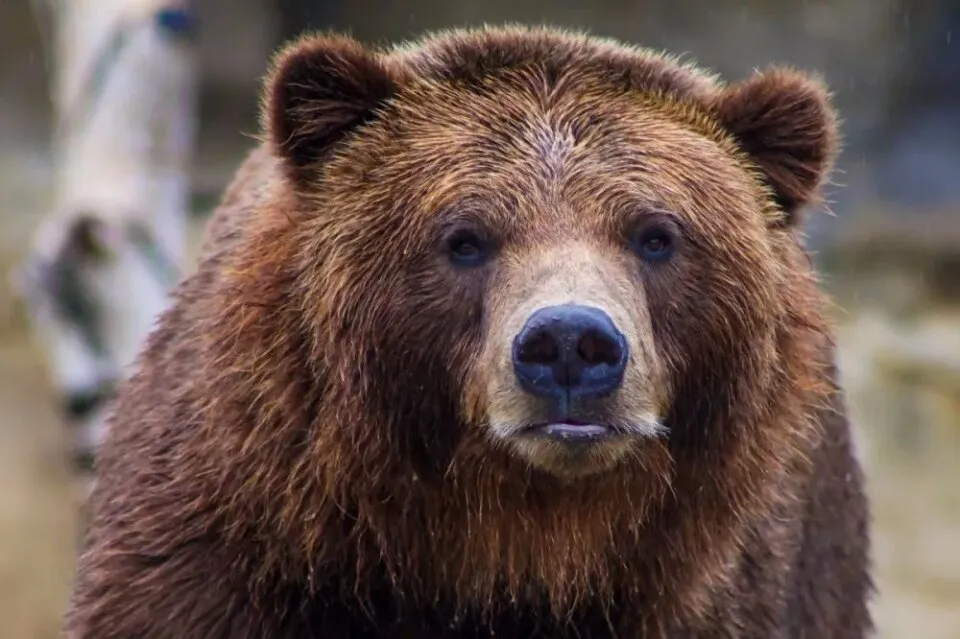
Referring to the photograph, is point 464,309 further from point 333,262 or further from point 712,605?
point 712,605

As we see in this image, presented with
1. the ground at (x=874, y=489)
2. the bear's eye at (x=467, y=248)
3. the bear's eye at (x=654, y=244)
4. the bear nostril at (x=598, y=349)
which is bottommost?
the ground at (x=874, y=489)

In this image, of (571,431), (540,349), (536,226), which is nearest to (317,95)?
(536,226)

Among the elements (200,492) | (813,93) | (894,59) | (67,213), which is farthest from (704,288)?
(894,59)

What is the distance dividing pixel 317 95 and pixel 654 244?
3.02ft

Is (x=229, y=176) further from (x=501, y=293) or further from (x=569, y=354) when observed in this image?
(x=569, y=354)

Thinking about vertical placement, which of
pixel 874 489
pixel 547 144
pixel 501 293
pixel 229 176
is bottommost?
pixel 874 489

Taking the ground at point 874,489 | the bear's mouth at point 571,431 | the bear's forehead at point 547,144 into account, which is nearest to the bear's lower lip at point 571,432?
the bear's mouth at point 571,431

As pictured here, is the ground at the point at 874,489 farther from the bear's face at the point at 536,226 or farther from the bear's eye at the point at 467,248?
the bear's eye at the point at 467,248

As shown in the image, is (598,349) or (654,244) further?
(654,244)

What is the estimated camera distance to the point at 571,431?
3.53 m

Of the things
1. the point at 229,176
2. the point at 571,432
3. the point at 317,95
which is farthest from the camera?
the point at 229,176

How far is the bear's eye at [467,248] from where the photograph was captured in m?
3.83

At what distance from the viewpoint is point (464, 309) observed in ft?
12.5

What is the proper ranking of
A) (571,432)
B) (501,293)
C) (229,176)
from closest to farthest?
(571,432) → (501,293) → (229,176)
